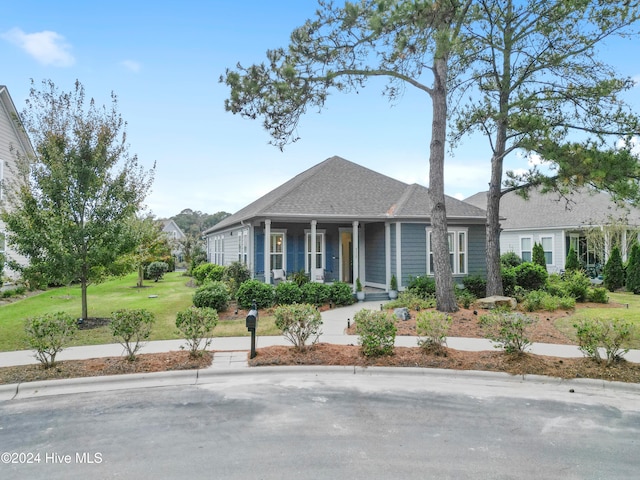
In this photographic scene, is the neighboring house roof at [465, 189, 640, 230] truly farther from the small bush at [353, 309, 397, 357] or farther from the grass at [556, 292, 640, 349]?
the small bush at [353, 309, 397, 357]

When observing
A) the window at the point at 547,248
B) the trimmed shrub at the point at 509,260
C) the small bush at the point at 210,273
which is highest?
the window at the point at 547,248

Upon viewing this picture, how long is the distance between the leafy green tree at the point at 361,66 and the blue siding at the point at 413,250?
3.60 metres

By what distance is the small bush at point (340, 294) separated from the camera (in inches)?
527

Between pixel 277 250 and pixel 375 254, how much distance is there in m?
4.05

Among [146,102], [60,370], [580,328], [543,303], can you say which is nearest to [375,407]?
[580,328]

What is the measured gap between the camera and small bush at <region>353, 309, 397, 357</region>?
22.9 ft

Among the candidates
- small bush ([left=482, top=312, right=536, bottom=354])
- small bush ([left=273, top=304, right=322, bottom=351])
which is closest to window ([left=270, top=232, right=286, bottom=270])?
small bush ([left=273, top=304, right=322, bottom=351])

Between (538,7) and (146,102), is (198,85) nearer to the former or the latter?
(146,102)

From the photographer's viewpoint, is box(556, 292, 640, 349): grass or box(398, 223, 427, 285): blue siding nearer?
box(556, 292, 640, 349): grass

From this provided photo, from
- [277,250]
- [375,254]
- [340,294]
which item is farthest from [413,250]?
[277,250]

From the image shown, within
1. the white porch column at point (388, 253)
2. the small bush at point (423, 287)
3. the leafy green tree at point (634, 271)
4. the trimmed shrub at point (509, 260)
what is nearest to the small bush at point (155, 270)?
the white porch column at point (388, 253)

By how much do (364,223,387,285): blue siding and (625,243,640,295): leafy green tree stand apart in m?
11.1

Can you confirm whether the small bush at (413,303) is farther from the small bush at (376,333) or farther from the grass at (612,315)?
the small bush at (376,333)

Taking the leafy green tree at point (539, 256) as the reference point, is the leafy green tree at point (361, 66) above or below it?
above
